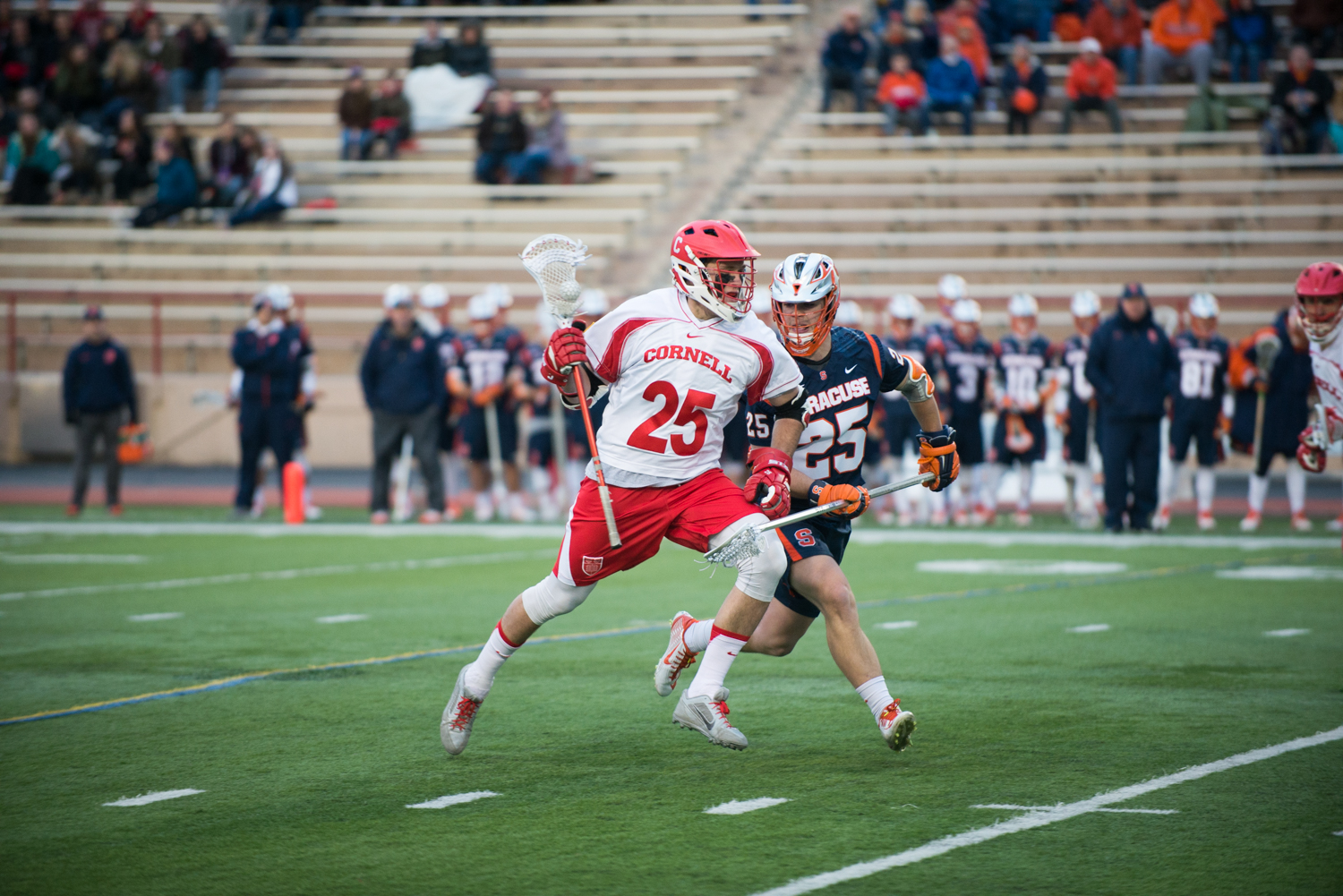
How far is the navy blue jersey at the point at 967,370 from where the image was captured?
15203 millimetres

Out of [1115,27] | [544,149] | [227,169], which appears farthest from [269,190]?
[1115,27]

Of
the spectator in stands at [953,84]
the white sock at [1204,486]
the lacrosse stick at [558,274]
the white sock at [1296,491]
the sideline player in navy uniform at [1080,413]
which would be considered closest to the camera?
the lacrosse stick at [558,274]

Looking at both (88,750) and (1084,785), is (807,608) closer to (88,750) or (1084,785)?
(1084,785)

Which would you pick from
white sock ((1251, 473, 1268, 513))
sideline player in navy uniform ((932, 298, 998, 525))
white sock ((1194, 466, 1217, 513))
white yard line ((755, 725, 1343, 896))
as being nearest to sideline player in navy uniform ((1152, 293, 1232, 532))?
white sock ((1194, 466, 1217, 513))

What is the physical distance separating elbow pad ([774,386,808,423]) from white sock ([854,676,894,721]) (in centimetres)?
95

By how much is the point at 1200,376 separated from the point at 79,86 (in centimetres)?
1759

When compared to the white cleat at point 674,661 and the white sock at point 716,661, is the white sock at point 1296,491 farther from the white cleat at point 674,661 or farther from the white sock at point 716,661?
the white sock at point 716,661

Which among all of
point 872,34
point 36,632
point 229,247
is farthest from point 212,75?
point 36,632

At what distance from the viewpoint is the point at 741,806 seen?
4.98 metres

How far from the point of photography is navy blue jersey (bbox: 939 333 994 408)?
49.9 feet

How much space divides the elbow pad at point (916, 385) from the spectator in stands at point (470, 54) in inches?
774

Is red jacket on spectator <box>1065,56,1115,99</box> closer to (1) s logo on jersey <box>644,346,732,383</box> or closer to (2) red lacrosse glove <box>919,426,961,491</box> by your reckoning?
(2) red lacrosse glove <box>919,426,961,491</box>

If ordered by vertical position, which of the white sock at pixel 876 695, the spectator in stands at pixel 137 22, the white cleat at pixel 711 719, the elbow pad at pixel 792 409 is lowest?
the white cleat at pixel 711 719

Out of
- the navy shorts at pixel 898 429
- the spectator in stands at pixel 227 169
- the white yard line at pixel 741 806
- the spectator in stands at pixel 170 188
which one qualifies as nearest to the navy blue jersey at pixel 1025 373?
the navy shorts at pixel 898 429
